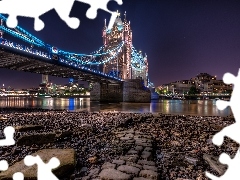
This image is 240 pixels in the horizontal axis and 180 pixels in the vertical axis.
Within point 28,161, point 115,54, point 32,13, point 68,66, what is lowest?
point 28,161

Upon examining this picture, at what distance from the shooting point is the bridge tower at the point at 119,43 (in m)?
69.6

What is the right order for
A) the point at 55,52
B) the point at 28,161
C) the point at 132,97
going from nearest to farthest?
1. the point at 28,161
2. the point at 55,52
3. the point at 132,97

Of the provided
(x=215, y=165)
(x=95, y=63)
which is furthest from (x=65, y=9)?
(x=95, y=63)

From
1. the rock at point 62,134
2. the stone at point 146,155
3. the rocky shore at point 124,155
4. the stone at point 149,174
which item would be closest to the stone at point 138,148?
the rocky shore at point 124,155

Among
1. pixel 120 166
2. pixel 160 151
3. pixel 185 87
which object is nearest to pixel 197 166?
pixel 160 151

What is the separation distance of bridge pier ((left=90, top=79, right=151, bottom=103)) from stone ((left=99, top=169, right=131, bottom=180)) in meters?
51.7

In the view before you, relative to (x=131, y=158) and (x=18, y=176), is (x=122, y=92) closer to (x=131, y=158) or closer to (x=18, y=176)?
(x=131, y=158)

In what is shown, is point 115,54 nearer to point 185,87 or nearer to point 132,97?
point 132,97

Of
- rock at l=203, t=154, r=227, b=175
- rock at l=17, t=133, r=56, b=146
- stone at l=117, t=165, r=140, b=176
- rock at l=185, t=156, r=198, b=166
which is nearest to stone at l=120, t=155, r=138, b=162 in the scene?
stone at l=117, t=165, r=140, b=176

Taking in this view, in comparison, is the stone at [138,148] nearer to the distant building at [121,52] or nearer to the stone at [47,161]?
the stone at [47,161]

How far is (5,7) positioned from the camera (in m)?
3.59

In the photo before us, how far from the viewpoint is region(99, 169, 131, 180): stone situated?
3212 millimetres

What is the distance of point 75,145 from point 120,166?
7.84ft

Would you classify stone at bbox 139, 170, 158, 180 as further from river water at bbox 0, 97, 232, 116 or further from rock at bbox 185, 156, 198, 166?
river water at bbox 0, 97, 232, 116
